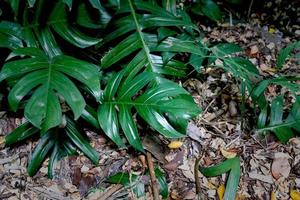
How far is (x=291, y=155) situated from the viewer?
195cm

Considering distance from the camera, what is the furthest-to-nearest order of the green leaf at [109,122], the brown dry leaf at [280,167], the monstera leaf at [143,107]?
the brown dry leaf at [280,167], the green leaf at [109,122], the monstera leaf at [143,107]

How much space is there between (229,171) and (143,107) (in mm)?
653

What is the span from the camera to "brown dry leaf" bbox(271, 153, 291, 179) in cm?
188

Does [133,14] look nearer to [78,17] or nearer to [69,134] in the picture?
[78,17]

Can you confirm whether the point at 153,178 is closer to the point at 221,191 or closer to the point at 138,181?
the point at 138,181

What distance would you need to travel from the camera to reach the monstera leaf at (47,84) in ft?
4.48

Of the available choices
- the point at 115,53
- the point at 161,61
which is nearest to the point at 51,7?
the point at 115,53

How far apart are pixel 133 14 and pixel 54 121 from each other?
788 mm

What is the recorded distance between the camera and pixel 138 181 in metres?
1.86

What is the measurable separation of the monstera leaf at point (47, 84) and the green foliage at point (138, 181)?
1.67 feet

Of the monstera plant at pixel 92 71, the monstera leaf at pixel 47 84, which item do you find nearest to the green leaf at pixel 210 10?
the monstera plant at pixel 92 71

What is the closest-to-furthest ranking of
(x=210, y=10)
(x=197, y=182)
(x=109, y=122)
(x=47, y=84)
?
(x=47, y=84), (x=109, y=122), (x=197, y=182), (x=210, y=10)

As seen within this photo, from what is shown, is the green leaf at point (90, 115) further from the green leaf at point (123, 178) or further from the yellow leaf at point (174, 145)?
the yellow leaf at point (174, 145)

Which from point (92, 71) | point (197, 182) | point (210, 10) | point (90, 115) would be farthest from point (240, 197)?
point (210, 10)
